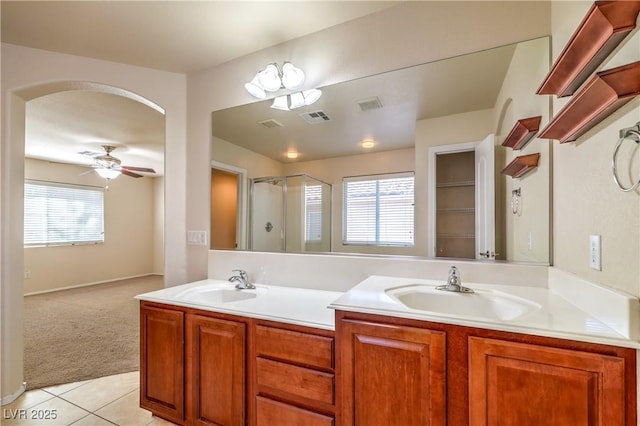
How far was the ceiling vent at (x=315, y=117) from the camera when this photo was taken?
1.97 metres

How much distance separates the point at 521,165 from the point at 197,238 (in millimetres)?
2237

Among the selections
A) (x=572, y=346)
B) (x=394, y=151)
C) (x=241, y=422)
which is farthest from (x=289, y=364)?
(x=394, y=151)

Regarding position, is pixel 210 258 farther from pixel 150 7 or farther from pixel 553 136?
pixel 553 136

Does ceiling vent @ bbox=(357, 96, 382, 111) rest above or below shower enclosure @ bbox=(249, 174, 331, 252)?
above

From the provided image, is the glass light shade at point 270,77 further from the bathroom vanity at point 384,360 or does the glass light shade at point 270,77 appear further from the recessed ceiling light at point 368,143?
the bathroom vanity at point 384,360

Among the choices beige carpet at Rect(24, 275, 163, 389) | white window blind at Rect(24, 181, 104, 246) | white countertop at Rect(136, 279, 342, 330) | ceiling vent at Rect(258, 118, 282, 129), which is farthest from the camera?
white window blind at Rect(24, 181, 104, 246)

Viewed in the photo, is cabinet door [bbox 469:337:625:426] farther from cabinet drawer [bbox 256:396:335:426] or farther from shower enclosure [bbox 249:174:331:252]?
shower enclosure [bbox 249:174:331:252]

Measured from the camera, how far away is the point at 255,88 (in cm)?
199

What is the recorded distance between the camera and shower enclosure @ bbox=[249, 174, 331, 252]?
200 cm

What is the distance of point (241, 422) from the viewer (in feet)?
4.51

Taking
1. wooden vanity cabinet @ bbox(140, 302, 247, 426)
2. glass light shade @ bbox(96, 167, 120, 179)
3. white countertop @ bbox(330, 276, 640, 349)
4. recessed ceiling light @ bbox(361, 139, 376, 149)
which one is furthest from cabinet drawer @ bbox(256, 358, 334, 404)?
glass light shade @ bbox(96, 167, 120, 179)

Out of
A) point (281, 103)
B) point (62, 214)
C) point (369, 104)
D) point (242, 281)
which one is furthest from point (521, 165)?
point (62, 214)

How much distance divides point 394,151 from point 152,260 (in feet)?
23.4

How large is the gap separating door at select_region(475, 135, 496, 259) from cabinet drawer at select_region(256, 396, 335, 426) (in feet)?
3.73
